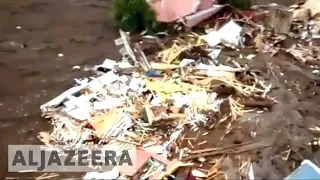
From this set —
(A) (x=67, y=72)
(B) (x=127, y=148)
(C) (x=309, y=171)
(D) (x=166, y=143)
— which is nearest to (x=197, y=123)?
(D) (x=166, y=143)

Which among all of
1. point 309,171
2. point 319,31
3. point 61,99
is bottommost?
point 309,171

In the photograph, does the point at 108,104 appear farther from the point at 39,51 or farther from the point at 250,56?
the point at 250,56

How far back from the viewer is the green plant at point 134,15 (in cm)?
337

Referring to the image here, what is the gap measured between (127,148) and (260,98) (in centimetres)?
82

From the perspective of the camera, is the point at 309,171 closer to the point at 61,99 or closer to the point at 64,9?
the point at 61,99

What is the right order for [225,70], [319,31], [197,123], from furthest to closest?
1. [319,31]
2. [225,70]
3. [197,123]

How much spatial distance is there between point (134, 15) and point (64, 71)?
0.66m

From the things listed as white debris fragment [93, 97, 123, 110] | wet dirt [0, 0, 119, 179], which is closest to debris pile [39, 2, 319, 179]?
white debris fragment [93, 97, 123, 110]

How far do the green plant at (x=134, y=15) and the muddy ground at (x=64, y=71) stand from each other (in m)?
0.11

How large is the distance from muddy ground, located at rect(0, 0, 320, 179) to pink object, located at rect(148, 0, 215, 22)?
1.08 ft

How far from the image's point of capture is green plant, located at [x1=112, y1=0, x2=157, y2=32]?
3.37 metres

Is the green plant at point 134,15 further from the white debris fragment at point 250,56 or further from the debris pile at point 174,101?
the white debris fragment at point 250,56

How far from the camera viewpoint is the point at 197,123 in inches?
103

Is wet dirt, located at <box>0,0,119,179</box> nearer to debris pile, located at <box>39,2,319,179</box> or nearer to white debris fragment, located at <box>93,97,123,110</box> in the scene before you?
debris pile, located at <box>39,2,319,179</box>
